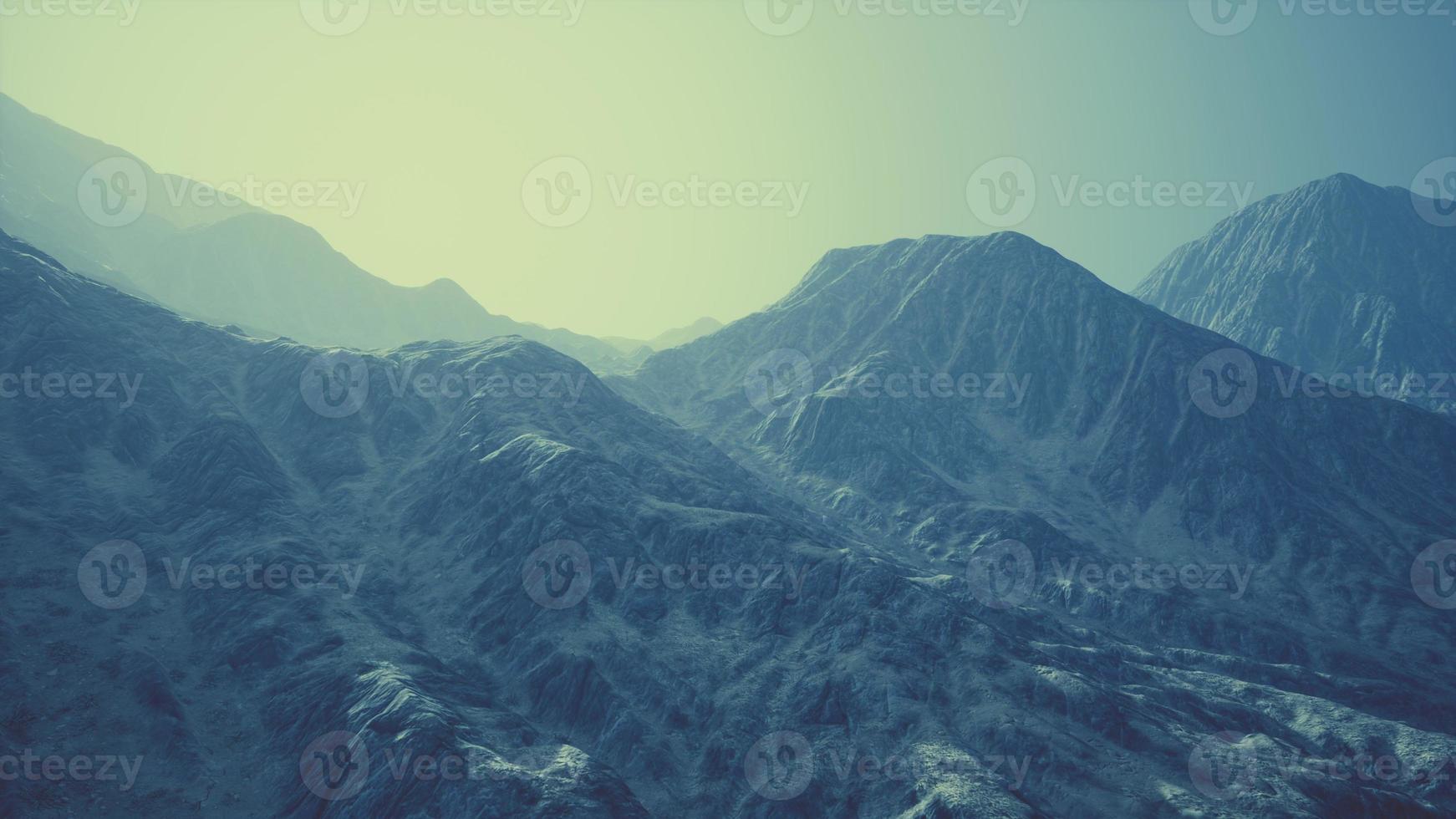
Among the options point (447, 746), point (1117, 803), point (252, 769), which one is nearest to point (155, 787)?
point (252, 769)

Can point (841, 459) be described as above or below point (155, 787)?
above

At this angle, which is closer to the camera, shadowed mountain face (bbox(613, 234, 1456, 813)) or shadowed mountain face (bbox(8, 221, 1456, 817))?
A: shadowed mountain face (bbox(8, 221, 1456, 817))

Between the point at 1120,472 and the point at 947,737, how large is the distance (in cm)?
12297

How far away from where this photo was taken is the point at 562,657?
282 ft

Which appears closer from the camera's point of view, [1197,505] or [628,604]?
[628,604]

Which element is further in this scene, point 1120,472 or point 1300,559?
point 1120,472

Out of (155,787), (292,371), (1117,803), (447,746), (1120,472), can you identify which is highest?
(1120,472)

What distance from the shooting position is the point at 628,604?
9769 cm

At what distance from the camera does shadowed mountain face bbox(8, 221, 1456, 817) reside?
223 feet

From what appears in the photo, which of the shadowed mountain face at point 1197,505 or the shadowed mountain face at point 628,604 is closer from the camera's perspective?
the shadowed mountain face at point 628,604

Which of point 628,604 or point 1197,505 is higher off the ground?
point 1197,505

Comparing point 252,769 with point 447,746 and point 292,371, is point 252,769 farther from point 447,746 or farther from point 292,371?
point 292,371

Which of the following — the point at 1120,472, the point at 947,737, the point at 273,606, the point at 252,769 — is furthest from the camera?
the point at 1120,472

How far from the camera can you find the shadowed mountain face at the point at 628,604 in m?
68.0
